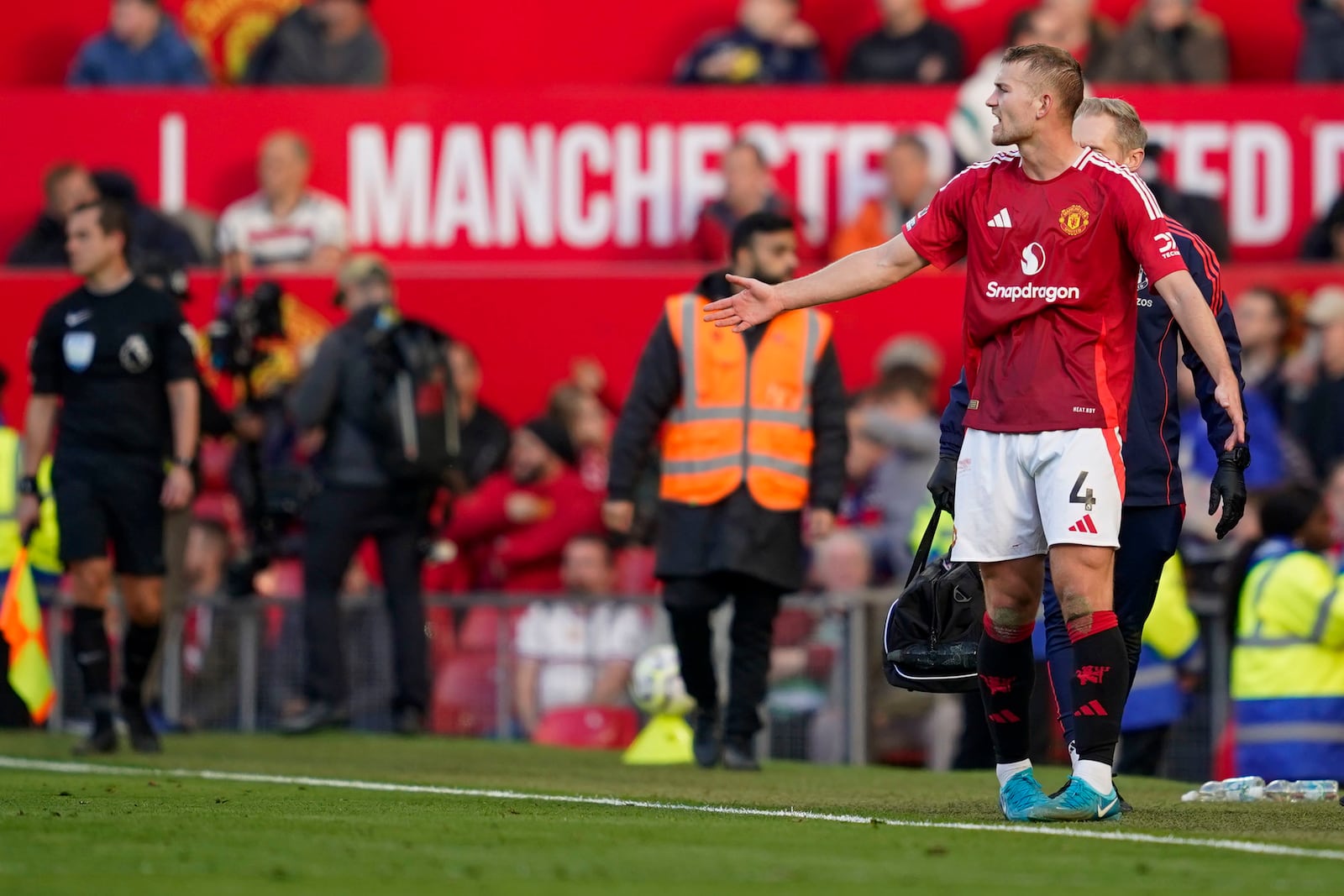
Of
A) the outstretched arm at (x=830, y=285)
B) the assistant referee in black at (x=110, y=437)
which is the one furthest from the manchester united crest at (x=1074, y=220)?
the assistant referee in black at (x=110, y=437)

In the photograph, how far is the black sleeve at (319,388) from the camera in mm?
12281

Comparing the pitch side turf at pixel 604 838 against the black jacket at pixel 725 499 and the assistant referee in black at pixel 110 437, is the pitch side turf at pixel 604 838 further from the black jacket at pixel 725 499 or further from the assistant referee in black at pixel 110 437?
the assistant referee in black at pixel 110 437

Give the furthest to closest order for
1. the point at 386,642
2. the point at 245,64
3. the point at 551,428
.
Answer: the point at 245,64 → the point at 551,428 → the point at 386,642

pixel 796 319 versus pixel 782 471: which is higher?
pixel 796 319

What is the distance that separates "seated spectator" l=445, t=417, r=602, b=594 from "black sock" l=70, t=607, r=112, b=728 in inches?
120

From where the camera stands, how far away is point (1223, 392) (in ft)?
20.8

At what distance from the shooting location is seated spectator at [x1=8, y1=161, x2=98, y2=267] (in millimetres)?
14422

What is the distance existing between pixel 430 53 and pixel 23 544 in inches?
310

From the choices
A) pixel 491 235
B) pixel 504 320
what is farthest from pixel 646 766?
pixel 491 235

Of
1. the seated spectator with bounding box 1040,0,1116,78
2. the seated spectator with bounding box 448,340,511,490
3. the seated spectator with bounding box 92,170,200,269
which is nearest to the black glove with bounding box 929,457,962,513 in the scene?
the seated spectator with bounding box 448,340,511,490

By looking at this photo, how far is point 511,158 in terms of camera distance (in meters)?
16.0

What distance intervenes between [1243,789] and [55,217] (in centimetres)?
908

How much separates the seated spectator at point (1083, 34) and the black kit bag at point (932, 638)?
894 cm

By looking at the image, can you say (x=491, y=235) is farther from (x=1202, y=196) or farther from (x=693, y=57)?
(x=1202, y=196)
